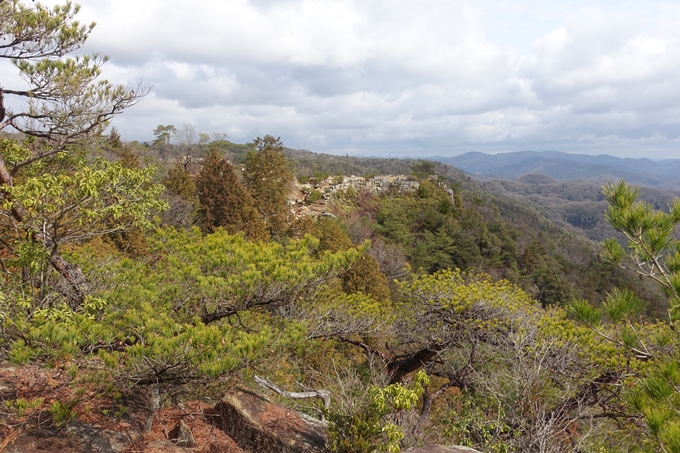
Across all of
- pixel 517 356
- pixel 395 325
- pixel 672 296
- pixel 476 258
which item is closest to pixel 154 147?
pixel 476 258

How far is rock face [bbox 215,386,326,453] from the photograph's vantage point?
5.26 meters

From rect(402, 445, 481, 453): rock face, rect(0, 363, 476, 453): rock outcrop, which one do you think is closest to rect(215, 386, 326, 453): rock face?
rect(0, 363, 476, 453): rock outcrop

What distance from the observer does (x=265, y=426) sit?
5.57 meters

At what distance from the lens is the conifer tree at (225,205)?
16.8m

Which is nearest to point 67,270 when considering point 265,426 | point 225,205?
point 265,426

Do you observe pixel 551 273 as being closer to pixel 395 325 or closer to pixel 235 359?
pixel 395 325

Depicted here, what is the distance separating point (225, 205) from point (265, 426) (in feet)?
41.6

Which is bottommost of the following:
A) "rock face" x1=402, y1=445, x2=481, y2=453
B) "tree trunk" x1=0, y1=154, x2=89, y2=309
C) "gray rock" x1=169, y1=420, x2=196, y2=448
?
"gray rock" x1=169, y1=420, x2=196, y2=448

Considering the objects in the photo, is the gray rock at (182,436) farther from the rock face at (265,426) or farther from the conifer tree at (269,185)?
the conifer tree at (269,185)

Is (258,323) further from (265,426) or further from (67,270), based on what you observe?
(67,270)

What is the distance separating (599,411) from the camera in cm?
823

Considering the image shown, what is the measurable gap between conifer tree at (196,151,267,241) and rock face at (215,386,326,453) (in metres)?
10.9

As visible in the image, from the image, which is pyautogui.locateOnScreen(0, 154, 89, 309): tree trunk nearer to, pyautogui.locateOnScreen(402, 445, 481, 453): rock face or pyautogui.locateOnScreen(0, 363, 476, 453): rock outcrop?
pyautogui.locateOnScreen(0, 363, 476, 453): rock outcrop

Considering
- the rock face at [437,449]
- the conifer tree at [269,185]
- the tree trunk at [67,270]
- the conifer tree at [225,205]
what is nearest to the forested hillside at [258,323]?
the tree trunk at [67,270]
